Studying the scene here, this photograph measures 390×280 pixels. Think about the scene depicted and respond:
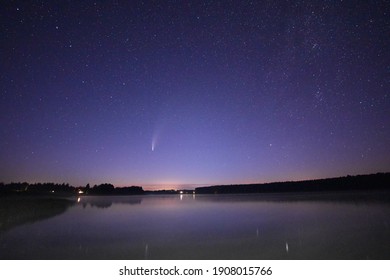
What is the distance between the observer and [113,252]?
15.6m

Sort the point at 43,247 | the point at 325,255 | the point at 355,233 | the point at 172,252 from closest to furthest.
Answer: the point at 325,255
the point at 172,252
the point at 43,247
the point at 355,233

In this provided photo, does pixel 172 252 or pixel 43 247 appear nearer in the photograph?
pixel 172 252

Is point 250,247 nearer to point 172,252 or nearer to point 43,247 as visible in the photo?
point 172,252
